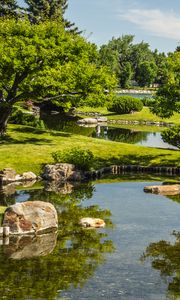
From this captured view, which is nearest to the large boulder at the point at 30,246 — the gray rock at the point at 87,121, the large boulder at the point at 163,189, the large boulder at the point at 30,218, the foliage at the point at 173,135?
the large boulder at the point at 30,218

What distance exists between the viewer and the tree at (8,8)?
91.9 metres

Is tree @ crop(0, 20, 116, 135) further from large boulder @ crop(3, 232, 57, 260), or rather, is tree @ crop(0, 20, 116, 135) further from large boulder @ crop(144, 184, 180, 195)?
large boulder @ crop(3, 232, 57, 260)

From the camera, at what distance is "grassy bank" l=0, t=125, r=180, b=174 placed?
149 feet

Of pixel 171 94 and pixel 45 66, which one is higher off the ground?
pixel 45 66

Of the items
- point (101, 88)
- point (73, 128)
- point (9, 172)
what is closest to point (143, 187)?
point (9, 172)

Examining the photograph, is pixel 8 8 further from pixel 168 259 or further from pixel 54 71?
pixel 168 259

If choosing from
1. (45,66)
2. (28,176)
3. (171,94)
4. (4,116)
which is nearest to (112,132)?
(4,116)

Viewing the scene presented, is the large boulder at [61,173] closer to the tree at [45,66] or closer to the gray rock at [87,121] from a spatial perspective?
the tree at [45,66]

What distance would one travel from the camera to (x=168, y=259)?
23859mm

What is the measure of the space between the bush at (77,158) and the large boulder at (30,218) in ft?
50.5

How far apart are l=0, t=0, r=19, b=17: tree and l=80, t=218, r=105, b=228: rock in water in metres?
69.9

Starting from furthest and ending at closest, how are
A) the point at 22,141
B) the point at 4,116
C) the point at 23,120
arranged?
the point at 23,120 < the point at 4,116 < the point at 22,141

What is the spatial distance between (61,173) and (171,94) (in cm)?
1298

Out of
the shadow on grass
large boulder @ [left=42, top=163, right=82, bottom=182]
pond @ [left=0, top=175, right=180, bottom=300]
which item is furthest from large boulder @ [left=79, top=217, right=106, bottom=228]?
the shadow on grass
